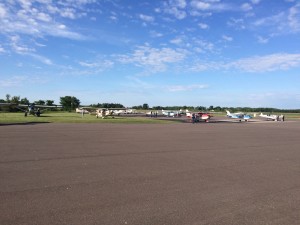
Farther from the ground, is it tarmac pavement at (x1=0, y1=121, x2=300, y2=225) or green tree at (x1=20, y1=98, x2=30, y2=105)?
green tree at (x1=20, y1=98, x2=30, y2=105)

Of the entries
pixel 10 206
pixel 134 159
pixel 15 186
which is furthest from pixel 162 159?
pixel 10 206

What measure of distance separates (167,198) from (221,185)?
1.78 metres

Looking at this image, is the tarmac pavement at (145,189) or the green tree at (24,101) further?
the green tree at (24,101)

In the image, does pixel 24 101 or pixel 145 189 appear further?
pixel 24 101

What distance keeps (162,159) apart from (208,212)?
539cm

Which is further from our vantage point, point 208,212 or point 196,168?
point 196,168

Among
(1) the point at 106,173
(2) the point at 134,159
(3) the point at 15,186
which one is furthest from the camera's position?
(2) the point at 134,159

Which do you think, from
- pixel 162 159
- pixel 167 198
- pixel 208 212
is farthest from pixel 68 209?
pixel 162 159

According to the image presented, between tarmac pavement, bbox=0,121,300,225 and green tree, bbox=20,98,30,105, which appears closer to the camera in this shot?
tarmac pavement, bbox=0,121,300,225

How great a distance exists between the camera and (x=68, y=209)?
16.5 ft

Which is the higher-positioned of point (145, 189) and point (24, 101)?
point (24, 101)

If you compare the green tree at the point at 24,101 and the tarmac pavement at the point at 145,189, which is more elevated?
the green tree at the point at 24,101

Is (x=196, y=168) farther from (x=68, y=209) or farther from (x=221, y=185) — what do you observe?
(x=68, y=209)

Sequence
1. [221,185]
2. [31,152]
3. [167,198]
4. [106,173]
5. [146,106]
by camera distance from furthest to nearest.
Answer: [146,106]
[31,152]
[106,173]
[221,185]
[167,198]
